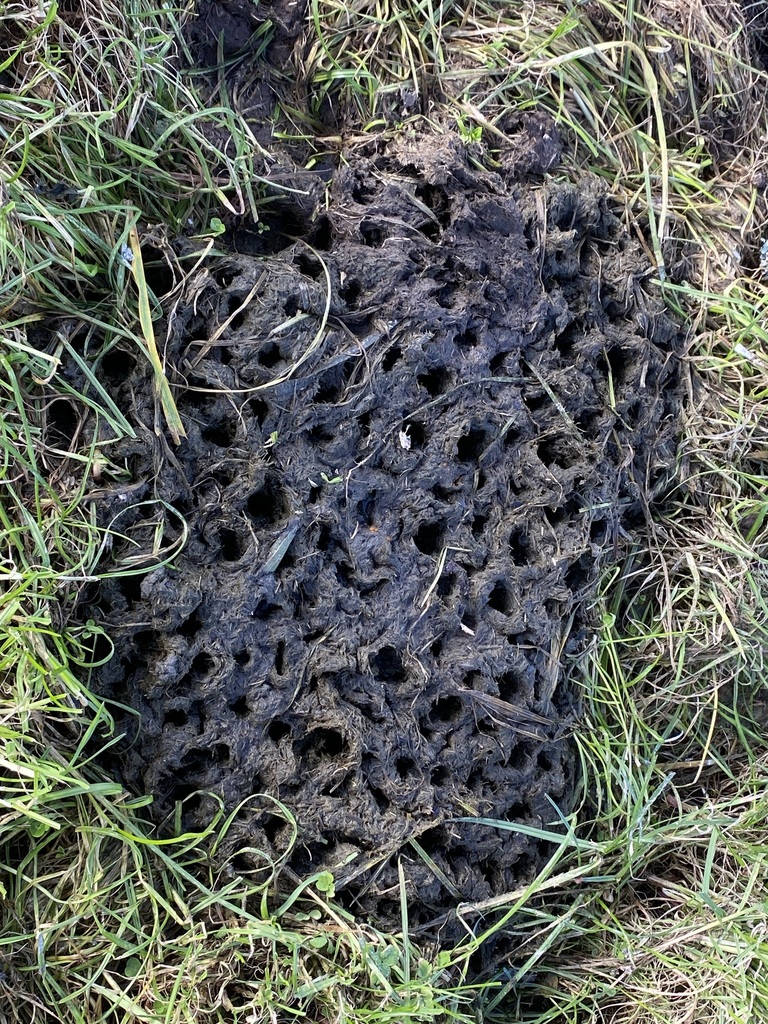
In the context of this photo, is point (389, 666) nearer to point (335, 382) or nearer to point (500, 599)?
point (500, 599)

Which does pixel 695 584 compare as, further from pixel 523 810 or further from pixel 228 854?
pixel 228 854

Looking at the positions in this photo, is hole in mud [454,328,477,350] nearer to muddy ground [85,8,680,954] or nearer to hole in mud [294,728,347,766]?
muddy ground [85,8,680,954]

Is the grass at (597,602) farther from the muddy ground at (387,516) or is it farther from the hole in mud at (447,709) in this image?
the hole in mud at (447,709)

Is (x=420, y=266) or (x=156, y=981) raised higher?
(x=420, y=266)

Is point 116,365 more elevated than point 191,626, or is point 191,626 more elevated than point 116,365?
point 116,365

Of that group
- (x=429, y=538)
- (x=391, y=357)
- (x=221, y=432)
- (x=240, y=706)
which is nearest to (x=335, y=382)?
(x=391, y=357)

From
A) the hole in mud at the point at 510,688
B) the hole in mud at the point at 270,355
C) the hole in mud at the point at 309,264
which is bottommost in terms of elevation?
the hole in mud at the point at 510,688

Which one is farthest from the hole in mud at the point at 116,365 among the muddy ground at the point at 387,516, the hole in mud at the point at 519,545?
the hole in mud at the point at 519,545

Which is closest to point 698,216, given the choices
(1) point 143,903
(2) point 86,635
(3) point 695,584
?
(3) point 695,584
